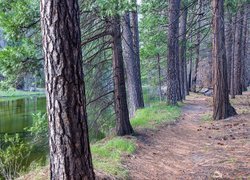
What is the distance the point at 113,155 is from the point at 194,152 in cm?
163

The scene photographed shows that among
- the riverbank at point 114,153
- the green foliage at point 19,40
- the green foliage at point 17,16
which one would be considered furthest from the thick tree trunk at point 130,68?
the green foliage at point 17,16

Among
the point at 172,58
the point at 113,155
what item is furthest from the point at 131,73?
the point at 113,155

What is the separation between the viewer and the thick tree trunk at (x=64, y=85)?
283cm

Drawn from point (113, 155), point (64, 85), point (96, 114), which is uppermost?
point (64, 85)

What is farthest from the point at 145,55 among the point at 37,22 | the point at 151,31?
the point at 37,22

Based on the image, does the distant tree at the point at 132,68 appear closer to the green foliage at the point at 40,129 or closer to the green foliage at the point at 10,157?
the green foliage at the point at 40,129

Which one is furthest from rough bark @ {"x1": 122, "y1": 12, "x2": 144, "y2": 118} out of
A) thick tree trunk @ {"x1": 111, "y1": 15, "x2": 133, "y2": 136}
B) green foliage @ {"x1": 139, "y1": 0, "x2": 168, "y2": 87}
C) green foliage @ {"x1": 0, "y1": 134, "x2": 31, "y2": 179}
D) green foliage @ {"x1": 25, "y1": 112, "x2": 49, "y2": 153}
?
green foliage @ {"x1": 0, "y1": 134, "x2": 31, "y2": 179}

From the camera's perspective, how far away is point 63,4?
2.83m

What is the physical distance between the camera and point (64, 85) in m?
2.86

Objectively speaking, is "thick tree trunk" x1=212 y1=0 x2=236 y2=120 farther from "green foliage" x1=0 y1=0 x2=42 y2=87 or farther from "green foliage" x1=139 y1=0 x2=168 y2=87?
"green foliage" x1=0 y1=0 x2=42 y2=87

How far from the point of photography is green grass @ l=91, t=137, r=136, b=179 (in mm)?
4352

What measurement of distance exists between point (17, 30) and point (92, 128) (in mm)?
2851

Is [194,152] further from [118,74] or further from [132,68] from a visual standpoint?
[132,68]

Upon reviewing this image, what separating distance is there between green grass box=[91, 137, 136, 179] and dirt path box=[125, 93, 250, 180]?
15cm
